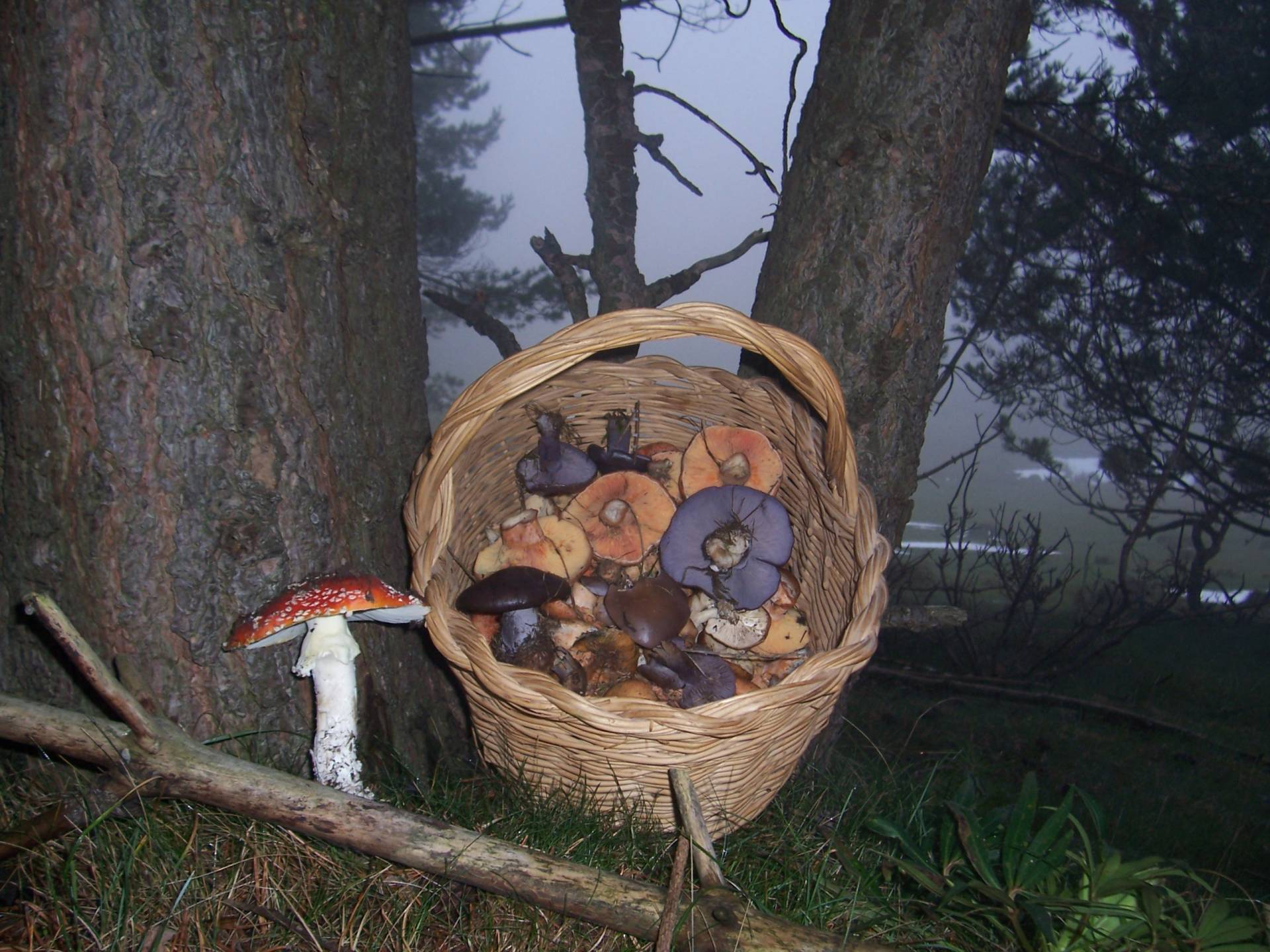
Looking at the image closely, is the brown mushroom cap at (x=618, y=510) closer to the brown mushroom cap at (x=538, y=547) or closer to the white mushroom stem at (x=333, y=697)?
the brown mushroom cap at (x=538, y=547)

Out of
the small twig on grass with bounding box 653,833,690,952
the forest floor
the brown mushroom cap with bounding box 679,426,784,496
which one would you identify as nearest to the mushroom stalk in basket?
the small twig on grass with bounding box 653,833,690,952

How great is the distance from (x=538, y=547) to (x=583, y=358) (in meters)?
0.53

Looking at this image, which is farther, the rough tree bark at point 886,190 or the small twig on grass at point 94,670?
the rough tree bark at point 886,190

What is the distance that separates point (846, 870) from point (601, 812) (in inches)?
20.2

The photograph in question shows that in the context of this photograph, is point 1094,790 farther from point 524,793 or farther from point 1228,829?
point 524,793

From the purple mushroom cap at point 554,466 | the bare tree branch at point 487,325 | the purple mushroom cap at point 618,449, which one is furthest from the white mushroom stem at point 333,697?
the bare tree branch at point 487,325

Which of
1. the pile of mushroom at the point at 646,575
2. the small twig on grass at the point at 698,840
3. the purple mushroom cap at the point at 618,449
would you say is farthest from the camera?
the purple mushroom cap at the point at 618,449

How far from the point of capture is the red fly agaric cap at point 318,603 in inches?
47.1

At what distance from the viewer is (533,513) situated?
1.80m

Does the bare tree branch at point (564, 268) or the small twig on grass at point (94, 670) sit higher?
the bare tree branch at point (564, 268)

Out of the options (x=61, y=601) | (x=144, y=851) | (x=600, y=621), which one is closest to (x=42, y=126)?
(x=61, y=601)

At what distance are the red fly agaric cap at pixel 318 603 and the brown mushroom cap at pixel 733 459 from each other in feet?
2.77

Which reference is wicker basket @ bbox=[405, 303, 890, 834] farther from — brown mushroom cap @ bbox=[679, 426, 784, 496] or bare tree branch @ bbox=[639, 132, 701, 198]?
bare tree branch @ bbox=[639, 132, 701, 198]

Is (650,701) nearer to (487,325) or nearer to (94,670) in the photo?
(94,670)
